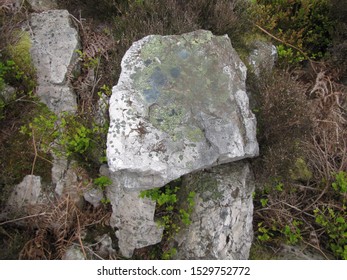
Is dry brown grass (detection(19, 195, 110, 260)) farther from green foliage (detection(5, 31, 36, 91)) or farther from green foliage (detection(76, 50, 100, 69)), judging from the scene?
green foliage (detection(76, 50, 100, 69))

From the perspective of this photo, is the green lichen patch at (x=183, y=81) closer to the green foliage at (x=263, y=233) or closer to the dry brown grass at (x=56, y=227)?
the dry brown grass at (x=56, y=227)

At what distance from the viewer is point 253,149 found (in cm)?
312

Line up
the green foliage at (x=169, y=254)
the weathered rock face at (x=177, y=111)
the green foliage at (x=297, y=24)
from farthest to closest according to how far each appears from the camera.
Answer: the green foliage at (x=297, y=24), the green foliage at (x=169, y=254), the weathered rock face at (x=177, y=111)

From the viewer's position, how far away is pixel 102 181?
10.6ft

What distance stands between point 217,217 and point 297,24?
3.08 metres

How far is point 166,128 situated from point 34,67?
1892 millimetres

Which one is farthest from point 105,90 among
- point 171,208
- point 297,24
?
point 297,24

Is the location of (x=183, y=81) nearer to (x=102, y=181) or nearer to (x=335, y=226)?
(x=102, y=181)

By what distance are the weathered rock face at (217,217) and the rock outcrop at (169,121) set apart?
0.14 feet

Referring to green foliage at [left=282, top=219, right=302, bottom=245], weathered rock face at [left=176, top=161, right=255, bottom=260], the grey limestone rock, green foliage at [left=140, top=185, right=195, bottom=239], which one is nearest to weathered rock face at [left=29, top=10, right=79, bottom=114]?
the grey limestone rock

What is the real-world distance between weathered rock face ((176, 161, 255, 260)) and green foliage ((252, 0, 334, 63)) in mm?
2079

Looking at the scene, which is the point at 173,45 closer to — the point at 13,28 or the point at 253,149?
the point at 253,149

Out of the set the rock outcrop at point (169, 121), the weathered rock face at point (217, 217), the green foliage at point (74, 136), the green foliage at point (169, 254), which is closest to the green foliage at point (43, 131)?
the green foliage at point (74, 136)

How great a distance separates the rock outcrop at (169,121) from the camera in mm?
2781
